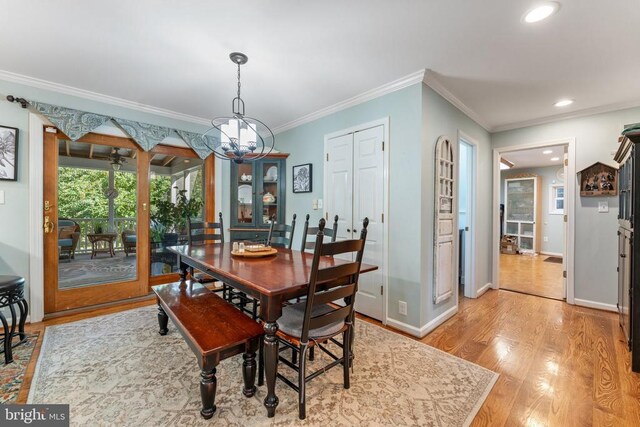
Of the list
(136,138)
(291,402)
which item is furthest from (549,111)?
(136,138)

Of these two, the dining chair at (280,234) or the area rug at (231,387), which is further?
the dining chair at (280,234)

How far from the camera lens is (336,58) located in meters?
2.30

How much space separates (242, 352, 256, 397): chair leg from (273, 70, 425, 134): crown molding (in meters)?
2.59

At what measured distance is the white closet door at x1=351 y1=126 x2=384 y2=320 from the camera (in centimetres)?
288

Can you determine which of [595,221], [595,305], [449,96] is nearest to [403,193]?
[449,96]

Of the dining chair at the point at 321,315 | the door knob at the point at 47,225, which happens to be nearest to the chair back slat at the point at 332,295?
the dining chair at the point at 321,315

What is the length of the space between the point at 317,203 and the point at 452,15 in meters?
2.36

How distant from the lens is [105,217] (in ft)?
10.8

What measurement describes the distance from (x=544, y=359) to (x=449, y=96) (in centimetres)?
256

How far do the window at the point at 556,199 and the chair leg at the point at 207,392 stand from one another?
861 centimetres

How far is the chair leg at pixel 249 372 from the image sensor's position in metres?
1.61

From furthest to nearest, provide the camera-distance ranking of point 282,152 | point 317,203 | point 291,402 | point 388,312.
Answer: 1. point 282,152
2. point 317,203
3. point 388,312
4. point 291,402

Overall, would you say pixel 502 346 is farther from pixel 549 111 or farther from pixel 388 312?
pixel 549 111

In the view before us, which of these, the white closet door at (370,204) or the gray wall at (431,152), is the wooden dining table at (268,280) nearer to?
the white closet door at (370,204)
